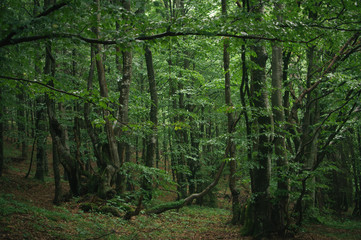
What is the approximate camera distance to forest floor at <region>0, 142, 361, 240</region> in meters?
5.52

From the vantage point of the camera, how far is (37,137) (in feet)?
41.1

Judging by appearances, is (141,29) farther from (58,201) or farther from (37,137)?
(37,137)

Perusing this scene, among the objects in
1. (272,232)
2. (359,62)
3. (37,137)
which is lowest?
(272,232)

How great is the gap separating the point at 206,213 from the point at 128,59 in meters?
9.37

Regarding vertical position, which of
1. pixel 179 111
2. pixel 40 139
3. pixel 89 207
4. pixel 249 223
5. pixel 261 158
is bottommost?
pixel 249 223

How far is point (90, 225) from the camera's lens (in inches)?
266

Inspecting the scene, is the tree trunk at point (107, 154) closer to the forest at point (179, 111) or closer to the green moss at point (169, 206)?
the forest at point (179, 111)

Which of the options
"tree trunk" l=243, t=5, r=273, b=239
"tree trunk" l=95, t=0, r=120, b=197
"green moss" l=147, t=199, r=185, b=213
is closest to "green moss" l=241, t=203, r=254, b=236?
"tree trunk" l=243, t=5, r=273, b=239

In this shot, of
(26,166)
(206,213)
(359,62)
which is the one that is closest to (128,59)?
(359,62)

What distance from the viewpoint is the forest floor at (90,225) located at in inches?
217

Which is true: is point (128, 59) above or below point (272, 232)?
above

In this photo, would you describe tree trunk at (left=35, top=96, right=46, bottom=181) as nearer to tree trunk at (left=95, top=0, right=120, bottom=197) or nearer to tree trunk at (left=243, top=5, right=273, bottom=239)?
tree trunk at (left=95, top=0, right=120, bottom=197)

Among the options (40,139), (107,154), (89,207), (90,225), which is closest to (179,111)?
(107,154)

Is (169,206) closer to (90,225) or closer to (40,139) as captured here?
(90,225)
